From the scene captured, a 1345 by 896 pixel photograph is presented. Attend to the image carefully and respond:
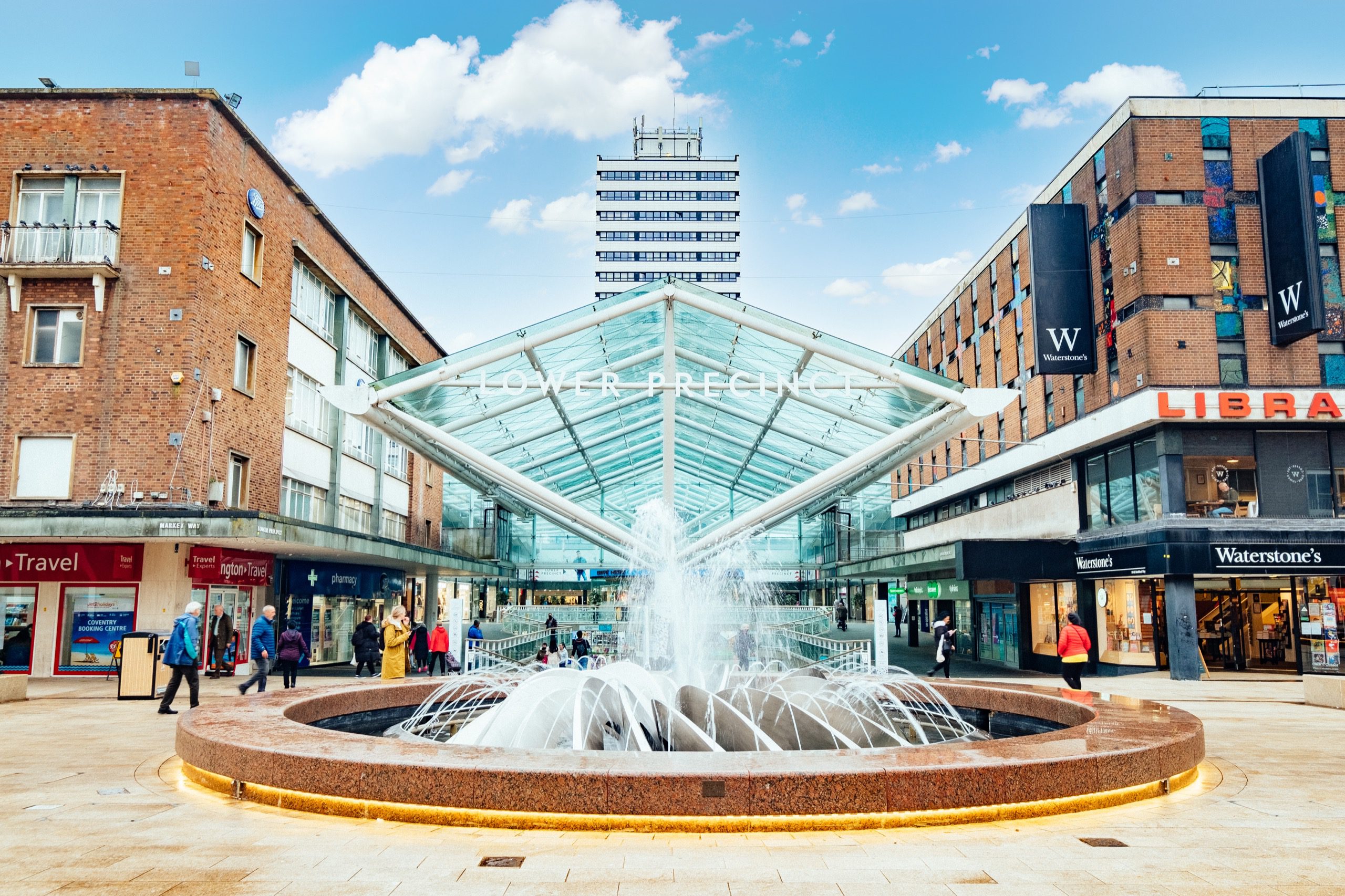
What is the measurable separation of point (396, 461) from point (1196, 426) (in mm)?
26322

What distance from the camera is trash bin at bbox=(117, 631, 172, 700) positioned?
51.3 feet

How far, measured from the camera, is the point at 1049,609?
89.9ft

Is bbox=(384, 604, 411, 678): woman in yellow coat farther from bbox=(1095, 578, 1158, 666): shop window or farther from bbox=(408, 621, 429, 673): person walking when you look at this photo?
bbox=(1095, 578, 1158, 666): shop window

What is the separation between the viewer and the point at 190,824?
6.41 meters

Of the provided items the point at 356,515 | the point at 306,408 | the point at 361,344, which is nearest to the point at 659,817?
the point at 306,408

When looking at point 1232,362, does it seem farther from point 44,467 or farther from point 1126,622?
point 44,467

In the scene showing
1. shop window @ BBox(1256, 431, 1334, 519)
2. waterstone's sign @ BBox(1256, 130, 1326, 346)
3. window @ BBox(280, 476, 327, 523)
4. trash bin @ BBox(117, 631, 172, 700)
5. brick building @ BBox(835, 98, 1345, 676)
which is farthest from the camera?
window @ BBox(280, 476, 327, 523)

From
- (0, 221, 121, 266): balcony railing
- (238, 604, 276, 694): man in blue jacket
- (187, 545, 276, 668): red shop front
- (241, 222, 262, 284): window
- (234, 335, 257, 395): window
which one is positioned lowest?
(238, 604, 276, 694): man in blue jacket

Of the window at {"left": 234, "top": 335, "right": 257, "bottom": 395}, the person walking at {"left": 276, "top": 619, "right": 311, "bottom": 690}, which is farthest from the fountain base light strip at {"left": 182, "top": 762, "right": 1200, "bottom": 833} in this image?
the window at {"left": 234, "top": 335, "right": 257, "bottom": 395}

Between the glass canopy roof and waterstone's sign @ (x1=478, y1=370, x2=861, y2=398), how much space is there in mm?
44

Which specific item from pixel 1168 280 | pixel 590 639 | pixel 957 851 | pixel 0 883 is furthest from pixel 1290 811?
pixel 590 639

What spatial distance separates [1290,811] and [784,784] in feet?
12.4

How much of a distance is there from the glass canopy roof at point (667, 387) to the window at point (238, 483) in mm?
4435

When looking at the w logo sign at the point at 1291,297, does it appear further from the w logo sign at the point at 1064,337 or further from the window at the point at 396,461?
the window at the point at 396,461
